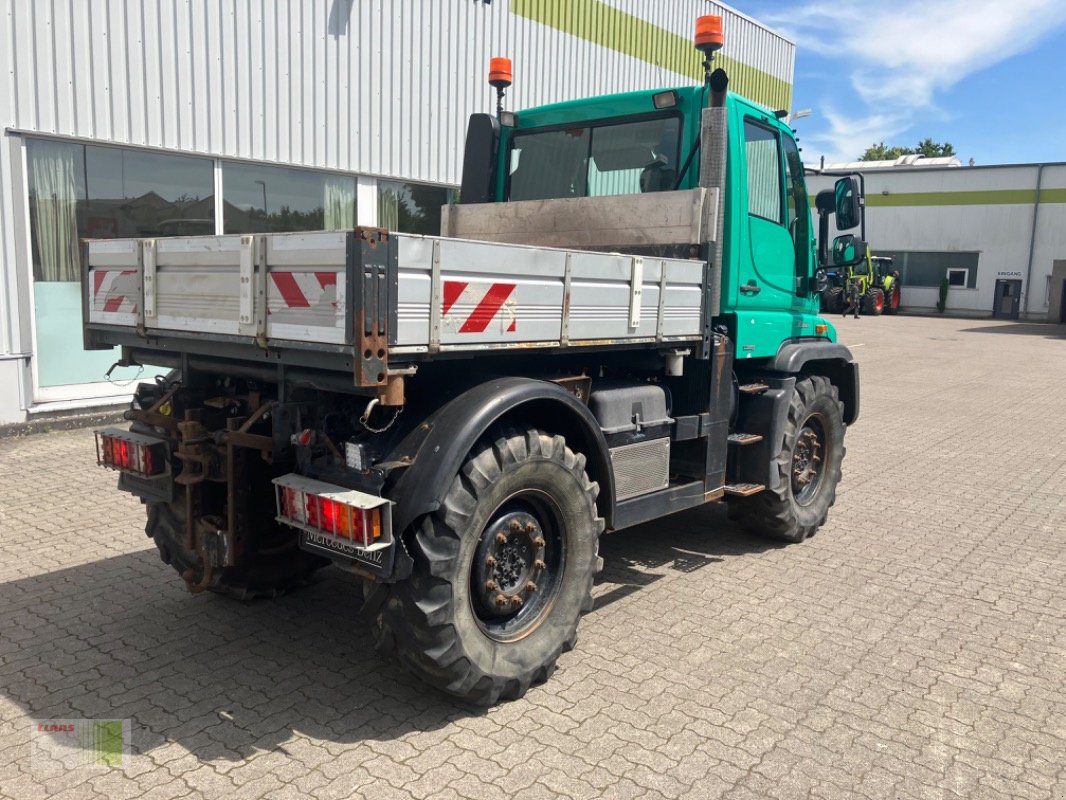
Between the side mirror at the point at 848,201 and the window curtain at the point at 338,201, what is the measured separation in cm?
700

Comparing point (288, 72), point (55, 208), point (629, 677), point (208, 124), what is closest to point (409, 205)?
point (288, 72)

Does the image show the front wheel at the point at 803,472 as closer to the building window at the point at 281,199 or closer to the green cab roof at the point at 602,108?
the green cab roof at the point at 602,108

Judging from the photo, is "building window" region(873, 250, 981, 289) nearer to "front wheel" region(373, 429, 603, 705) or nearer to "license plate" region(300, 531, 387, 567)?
"front wheel" region(373, 429, 603, 705)

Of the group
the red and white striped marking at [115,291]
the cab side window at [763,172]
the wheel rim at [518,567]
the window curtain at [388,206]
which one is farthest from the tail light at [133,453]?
the window curtain at [388,206]

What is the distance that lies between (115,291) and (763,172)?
383 cm

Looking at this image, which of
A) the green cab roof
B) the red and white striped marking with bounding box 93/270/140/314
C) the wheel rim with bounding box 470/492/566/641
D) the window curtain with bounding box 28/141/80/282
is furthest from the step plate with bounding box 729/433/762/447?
the window curtain with bounding box 28/141/80/282

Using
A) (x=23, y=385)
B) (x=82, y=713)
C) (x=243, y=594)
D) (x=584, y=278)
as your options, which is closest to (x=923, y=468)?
(x=584, y=278)

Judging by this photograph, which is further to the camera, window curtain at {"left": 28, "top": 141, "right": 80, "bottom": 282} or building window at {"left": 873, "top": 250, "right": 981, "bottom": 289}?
building window at {"left": 873, "top": 250, "right": 981, "bottom": 289}

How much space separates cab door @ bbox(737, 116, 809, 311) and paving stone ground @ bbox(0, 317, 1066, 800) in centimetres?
177

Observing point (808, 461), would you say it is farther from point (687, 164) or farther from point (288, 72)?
point (288, 72)

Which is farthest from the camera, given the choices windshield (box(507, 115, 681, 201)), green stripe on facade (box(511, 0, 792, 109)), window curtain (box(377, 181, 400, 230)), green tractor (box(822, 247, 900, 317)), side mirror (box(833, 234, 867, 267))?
green tractor (box(822, 247, 900, 317))

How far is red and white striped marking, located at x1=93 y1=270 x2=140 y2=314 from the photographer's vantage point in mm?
4211

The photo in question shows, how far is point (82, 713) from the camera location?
143 inches

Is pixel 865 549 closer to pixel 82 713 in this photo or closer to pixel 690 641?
pixel 690 641
